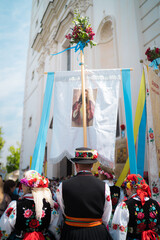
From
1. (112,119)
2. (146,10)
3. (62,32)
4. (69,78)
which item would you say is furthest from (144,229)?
(62,32)

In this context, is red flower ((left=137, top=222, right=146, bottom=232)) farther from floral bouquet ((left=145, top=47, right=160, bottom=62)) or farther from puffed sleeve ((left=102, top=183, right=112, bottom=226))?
floral bouquet ((left=145, top=47, right=160, bottom=62))

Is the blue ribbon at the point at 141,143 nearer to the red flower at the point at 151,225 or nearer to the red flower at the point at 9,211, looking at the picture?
the red flower at the point at 151,225

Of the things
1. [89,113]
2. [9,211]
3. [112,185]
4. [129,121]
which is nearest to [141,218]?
[112,185]

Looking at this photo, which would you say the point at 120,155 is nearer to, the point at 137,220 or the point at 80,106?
the point at 80,106

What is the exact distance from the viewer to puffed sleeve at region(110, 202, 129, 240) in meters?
2.06

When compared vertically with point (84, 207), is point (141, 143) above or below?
above

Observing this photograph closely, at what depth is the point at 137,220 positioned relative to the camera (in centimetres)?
209

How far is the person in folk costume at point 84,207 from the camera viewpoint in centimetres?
195

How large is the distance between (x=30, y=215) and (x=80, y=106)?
250 centimetres

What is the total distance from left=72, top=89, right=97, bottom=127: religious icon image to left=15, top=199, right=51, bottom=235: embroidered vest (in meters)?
2.04

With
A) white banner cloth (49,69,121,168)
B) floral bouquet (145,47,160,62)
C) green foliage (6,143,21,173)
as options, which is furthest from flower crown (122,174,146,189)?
green foliage (6,143,21,173)

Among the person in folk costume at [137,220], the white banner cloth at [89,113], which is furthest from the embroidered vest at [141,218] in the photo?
the white banner cloth at [89,113]

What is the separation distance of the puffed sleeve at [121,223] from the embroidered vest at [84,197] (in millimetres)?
230

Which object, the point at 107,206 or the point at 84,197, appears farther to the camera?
the point at 107,206
